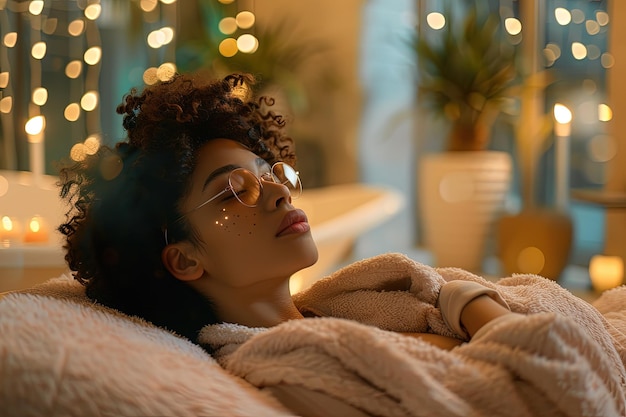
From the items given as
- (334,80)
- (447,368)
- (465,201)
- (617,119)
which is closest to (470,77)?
(465,201)

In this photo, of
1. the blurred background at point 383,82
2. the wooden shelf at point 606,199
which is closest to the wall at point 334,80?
the blurred background at point 383,82

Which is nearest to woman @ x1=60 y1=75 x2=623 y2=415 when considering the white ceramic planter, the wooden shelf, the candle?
the candle

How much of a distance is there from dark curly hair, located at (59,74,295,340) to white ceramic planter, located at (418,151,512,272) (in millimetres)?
3347

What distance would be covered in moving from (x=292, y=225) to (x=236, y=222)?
0.22 ft

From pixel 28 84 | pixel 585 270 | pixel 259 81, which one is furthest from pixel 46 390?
pixel 585 270

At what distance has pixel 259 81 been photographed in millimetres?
1205

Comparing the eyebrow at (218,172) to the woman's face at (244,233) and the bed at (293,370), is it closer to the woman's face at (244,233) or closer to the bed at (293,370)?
the woman's face at (244,233)

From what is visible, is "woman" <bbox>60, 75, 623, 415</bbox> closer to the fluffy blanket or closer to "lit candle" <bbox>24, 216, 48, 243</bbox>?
the fluffy blanket

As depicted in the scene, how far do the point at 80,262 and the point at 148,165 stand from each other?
144mm

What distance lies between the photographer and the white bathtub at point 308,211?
5.48ft

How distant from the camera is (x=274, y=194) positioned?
0.96m

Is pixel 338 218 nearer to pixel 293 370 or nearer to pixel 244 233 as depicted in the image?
pixel 244 233

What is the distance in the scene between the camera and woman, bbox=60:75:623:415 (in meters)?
0.94

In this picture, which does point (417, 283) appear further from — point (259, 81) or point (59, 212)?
point (59, 212)
